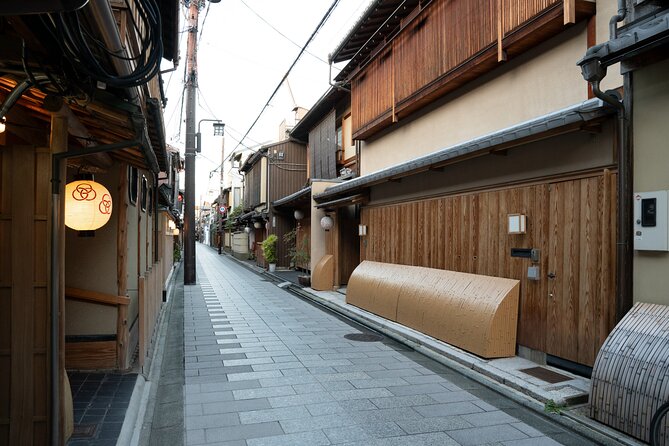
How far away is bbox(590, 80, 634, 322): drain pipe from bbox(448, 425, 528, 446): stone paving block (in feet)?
6.80

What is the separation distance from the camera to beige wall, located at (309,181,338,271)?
716 inches

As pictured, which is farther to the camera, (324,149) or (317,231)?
(324,149)

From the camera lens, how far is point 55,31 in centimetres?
332

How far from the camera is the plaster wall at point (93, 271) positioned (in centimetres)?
702

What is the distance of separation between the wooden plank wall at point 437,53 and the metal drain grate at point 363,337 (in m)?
5.87

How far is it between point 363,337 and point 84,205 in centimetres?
657

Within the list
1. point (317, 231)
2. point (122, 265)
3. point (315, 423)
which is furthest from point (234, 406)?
point (317, 231)

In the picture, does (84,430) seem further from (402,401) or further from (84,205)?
(402,401)

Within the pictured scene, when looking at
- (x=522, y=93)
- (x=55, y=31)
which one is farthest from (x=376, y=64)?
(x=55, y=31)

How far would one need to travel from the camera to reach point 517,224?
7734 millimetres

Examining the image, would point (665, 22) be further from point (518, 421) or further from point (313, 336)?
point (313, 336)

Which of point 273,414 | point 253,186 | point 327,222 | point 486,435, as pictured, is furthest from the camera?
point 253,186

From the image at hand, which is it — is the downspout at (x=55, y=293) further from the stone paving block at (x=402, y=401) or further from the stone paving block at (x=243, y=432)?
the stone paving block at (x=402, y=401)

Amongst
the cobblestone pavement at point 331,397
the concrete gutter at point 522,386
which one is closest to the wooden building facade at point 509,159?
the concrete gutter at point 522,386
